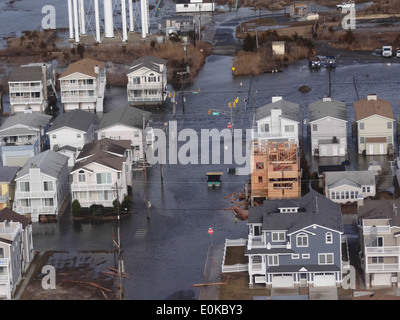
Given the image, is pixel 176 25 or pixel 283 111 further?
pixel 176 25

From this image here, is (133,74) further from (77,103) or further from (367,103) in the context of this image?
(367,103)

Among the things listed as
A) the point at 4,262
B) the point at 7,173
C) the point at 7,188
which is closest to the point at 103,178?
the point at 7,188

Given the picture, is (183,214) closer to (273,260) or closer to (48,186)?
(48,186)

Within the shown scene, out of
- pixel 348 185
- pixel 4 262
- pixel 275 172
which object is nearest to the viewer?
pixel 4 262

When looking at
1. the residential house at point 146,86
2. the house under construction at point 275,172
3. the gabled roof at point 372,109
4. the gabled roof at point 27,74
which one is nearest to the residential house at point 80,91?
the gabled roof at point 27,74

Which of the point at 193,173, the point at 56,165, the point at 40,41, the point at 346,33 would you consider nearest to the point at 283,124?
the point at 193,173
